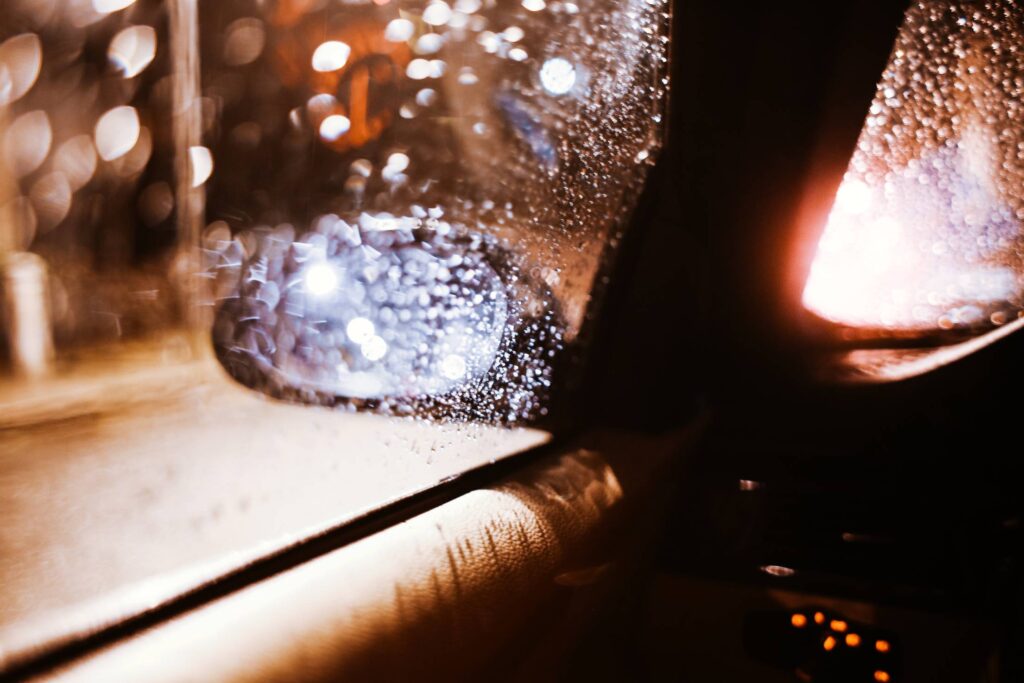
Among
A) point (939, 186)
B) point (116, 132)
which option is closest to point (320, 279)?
point (939, 186)

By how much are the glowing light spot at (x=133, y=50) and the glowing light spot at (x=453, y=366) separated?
25.3ft

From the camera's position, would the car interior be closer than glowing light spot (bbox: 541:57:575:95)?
Yes

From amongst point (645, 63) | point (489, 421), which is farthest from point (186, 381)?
point (645, 63)

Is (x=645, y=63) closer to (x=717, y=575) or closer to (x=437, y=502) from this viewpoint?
(x=437, y=502)

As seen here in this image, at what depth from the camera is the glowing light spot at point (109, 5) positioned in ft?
26.7

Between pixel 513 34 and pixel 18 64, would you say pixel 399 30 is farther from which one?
pixel 18 64

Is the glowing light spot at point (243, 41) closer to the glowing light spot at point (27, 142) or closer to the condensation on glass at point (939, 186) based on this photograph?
the condensation on glass at point (939, 186)

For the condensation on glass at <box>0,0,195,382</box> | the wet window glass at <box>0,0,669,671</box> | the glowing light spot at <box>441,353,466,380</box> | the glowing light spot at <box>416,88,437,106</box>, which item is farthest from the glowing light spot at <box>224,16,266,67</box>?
the glowing light spot at <box>441,353,466,380</box>

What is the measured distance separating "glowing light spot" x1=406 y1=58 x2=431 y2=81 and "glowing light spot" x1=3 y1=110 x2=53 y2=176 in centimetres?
980

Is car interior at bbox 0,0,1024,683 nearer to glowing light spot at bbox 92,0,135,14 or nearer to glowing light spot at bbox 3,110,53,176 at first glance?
glowing light spot at bbox 92,0,135,14

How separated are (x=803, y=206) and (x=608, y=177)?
0.45 meters

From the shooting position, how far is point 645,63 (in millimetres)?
1573

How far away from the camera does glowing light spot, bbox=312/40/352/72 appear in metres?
3.00

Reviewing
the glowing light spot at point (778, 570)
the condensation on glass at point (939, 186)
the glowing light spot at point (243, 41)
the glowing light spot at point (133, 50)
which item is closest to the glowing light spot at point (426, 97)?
the condensation on glass at point (939, 186)
